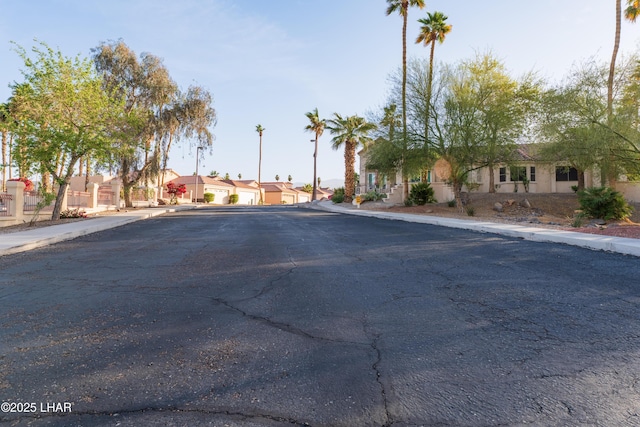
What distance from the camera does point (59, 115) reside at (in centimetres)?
1716

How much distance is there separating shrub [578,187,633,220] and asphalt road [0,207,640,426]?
1322 centimetres

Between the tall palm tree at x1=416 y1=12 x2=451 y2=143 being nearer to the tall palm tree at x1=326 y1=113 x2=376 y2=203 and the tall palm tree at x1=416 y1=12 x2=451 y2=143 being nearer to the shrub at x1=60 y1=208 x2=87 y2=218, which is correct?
the tall palm tree at x1=326 y1=113 x2=376 y2=203

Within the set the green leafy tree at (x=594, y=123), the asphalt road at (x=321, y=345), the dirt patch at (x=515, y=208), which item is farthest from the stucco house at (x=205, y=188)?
the asphalt road at (x=321, y=345)

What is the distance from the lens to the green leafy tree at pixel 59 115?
17.1 m

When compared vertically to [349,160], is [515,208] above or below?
below

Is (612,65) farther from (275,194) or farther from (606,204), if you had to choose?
(275,194)

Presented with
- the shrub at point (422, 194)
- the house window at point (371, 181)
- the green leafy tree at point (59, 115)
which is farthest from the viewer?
the house window at point (371, 181)

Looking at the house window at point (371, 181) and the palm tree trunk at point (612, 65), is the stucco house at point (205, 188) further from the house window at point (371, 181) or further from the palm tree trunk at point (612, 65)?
the palm tree trunk at point (612, 65)

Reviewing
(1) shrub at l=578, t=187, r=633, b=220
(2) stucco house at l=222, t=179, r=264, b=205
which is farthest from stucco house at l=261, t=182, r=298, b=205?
(1) shrub at l=578, t=187, r=633, b=220

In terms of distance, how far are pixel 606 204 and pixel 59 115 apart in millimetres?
25787

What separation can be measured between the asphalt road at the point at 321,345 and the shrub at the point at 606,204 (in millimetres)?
13215

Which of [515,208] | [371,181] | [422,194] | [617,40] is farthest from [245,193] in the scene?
[617,40]

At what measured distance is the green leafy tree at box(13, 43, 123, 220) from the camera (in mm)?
17078

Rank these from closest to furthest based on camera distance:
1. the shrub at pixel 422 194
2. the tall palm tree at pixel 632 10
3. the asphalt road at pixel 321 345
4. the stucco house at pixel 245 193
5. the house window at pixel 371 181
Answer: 1. the asphalt road at pixel 321 345
2. the tall palm tree at pixel 632 10
3. the shrub at pixel 422 194
4. the house window at pixel 371 181
5. the stucco house at pixel 245 193
